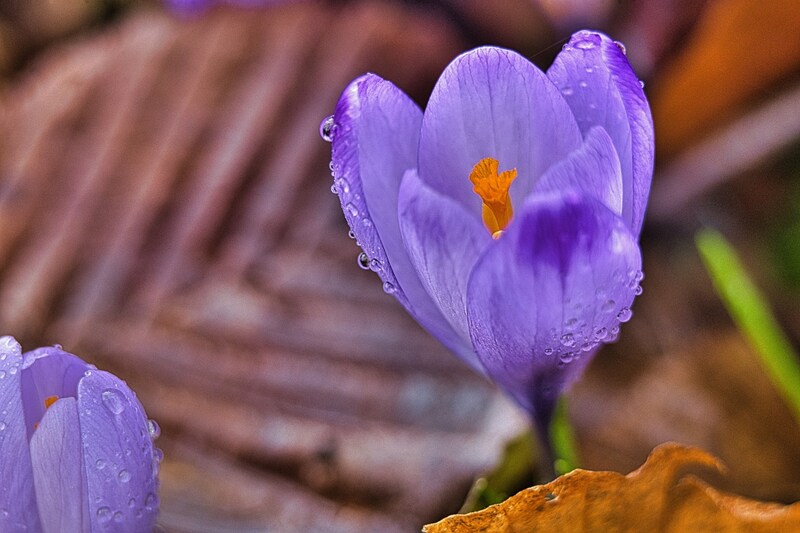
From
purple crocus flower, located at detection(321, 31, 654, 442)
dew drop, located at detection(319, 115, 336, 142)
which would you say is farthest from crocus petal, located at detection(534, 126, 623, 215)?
dew drop, located at detection(319, 115, 336, 142)

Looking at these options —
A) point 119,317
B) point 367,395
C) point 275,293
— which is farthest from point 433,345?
point 119,317

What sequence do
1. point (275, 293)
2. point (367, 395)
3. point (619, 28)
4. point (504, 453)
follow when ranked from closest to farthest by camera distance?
point (504, 453), point (367, 395), point (275, 293), point (619, 28)

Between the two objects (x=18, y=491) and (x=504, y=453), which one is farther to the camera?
(x=504, y=453)

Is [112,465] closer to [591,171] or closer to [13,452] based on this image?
[13,452]

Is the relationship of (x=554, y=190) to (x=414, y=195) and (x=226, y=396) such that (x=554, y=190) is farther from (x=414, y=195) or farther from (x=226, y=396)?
(x=226, y=396)

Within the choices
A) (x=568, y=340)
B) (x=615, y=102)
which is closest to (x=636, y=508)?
(x=568, y=340)
